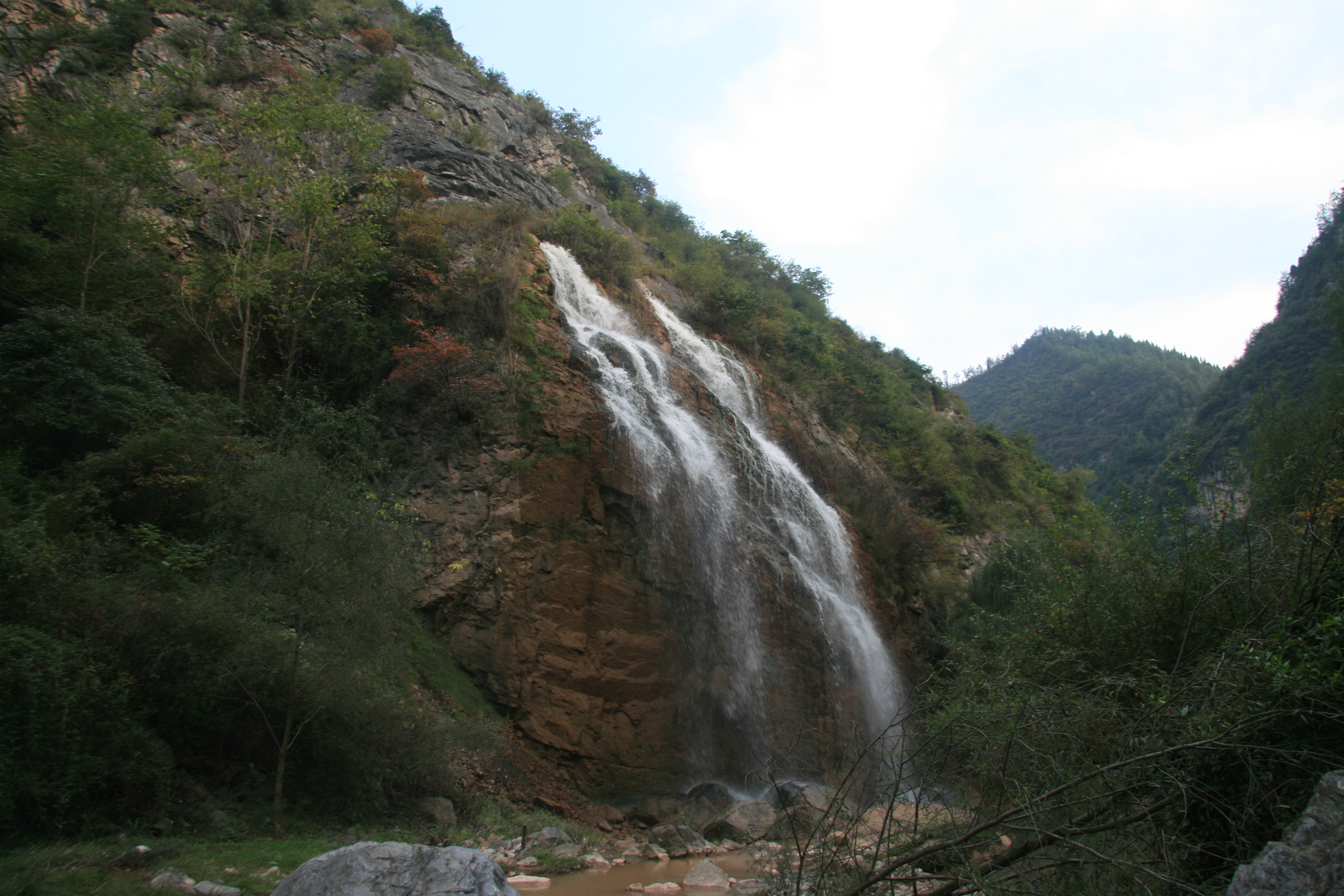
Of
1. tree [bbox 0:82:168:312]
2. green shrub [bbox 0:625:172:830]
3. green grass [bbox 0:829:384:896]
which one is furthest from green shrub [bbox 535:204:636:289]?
green grass [bbox 0:829:384:896]

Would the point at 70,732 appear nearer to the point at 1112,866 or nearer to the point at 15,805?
the point at 15,805

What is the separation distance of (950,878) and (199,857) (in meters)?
7.05

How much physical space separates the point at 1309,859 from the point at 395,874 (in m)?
4.96

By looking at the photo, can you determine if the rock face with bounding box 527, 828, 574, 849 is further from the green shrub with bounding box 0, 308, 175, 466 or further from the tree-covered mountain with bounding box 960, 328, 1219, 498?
the tree-covered mountain with bounding box 960, 328, 1219, 498

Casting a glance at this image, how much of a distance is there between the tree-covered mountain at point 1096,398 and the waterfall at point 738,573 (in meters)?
30.6

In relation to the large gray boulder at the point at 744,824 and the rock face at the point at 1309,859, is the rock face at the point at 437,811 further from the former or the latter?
the rock face at the point at 1309,859

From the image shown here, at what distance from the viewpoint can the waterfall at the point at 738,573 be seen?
14.1 metres

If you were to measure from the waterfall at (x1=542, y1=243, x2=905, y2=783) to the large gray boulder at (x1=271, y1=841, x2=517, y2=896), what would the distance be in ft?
30.0

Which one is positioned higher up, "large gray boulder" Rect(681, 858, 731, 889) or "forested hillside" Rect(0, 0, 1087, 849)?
"forested hillside" Rect(0, 0, 1087, 849)

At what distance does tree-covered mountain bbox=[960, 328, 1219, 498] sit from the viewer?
65500 millimetres

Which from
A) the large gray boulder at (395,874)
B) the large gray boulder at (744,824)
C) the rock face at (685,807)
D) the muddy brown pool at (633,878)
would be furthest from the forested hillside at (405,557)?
the large gray boulder at (395,874)

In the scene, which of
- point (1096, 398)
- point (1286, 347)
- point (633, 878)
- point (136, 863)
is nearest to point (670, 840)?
point (633, 878)

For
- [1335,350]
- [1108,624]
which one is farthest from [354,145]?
[1335,350]

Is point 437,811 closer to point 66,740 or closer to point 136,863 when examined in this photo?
point 136,863
